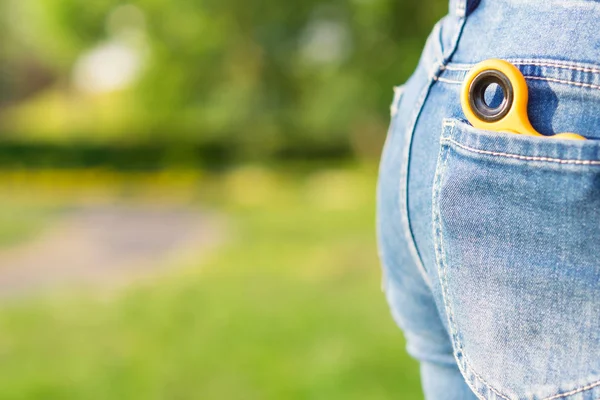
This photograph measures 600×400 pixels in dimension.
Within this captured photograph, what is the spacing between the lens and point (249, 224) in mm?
8859

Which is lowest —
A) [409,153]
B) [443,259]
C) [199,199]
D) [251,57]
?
[199,199]

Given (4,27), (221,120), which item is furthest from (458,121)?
(4,27)

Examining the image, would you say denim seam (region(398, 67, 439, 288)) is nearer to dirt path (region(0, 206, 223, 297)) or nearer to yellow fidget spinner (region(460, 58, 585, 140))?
yellow fidget spinner (region(460, 58, 585, 140))

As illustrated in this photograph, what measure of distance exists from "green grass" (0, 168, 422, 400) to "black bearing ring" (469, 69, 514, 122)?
119 inches

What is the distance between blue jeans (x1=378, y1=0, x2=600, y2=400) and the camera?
633 mm

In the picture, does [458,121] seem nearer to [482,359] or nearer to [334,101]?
[482,359]

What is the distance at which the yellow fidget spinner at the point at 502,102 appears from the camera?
0.66m

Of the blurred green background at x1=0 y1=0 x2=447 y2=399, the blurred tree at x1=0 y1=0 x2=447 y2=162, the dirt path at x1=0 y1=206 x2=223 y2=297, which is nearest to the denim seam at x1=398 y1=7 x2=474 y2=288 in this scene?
the blurred green background at x1=0 y1=0 x2=447 y2=399

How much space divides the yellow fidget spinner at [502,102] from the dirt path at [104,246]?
5.62 m

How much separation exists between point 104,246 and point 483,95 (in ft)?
25.0

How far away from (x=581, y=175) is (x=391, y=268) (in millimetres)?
338

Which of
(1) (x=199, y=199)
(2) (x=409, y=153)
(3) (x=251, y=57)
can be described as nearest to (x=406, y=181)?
(2) (x=409, y=153)

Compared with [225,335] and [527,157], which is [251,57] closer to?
[225,335]

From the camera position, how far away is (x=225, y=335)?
4.36 meters
